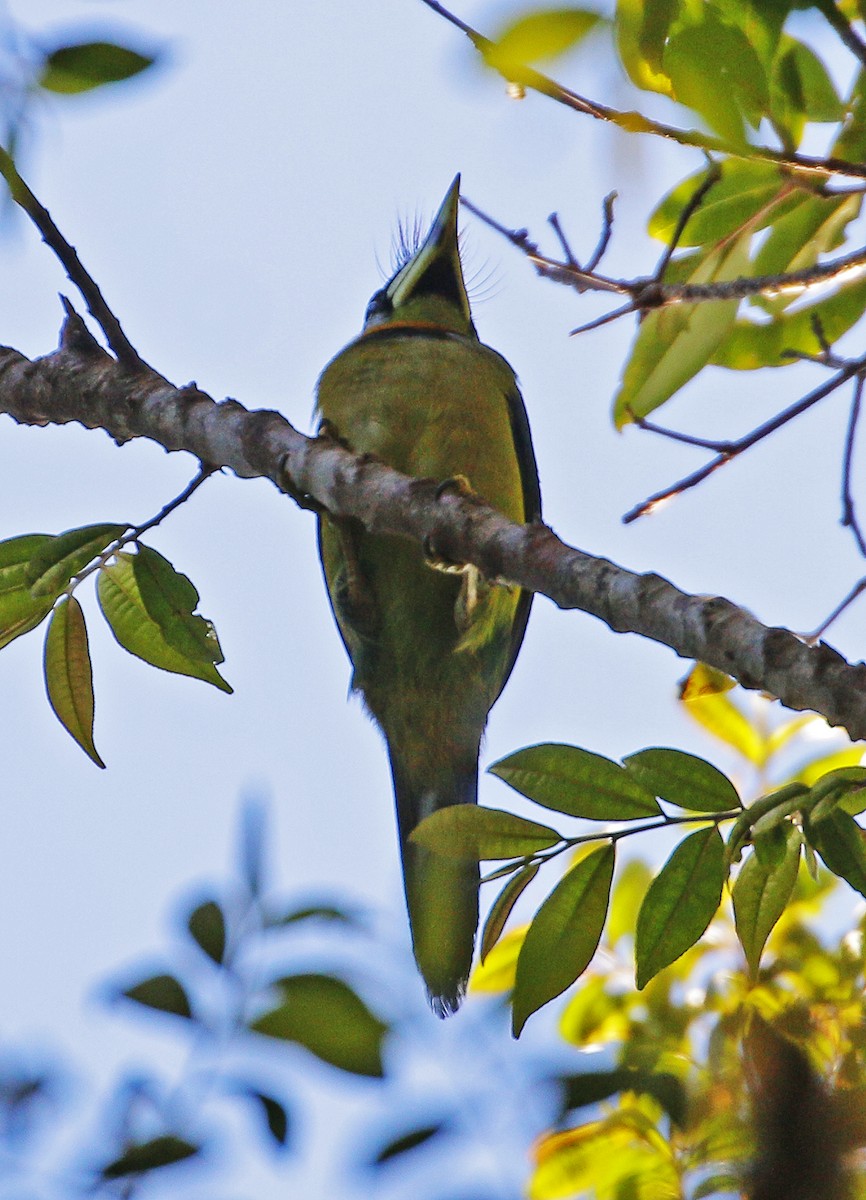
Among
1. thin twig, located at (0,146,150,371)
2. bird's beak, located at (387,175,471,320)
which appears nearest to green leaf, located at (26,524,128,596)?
thin twig, located at (0,146,150,371)

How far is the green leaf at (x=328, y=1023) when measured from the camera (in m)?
1.23

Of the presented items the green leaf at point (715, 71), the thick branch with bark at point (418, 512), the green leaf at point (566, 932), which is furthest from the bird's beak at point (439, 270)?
the green leaf at point (566, 932)

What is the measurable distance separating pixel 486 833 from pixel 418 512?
579mm

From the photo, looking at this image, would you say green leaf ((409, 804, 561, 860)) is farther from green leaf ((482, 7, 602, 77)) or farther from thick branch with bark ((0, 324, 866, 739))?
green leaf ((482, 7, 602, 77))

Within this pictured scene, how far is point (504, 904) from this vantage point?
2.11m

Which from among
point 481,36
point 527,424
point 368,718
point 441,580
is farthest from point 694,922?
point 527,424

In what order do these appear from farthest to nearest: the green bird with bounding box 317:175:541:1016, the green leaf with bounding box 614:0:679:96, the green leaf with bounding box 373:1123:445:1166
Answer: the green bird with bounding box 317:175:541:1016 < the green leaf with bounding box 614:0:679:96 < the green leaf with bounding box 373:1123:445:1166

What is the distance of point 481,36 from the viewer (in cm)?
176

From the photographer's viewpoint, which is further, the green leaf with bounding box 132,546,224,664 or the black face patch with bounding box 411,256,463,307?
the black face patch with bounding box 411,256,463,307

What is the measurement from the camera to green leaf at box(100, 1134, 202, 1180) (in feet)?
3.85

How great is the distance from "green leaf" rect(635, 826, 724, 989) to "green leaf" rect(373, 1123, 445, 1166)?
88 centimetres

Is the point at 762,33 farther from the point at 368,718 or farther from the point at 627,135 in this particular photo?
the point at 368,718

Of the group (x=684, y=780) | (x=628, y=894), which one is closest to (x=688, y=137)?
(x=684, y=780)

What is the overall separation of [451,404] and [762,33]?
176 cm
